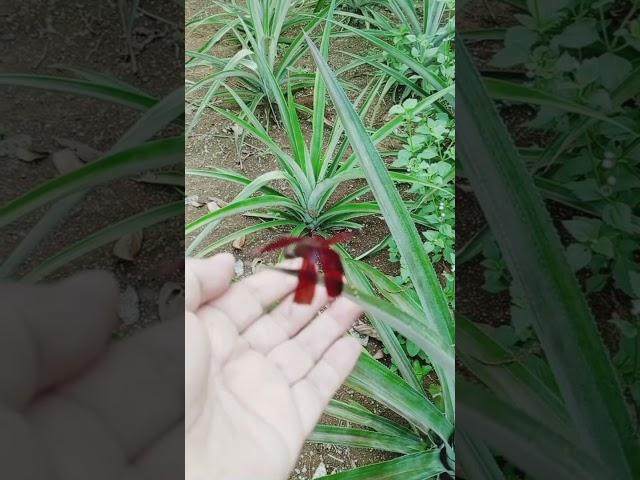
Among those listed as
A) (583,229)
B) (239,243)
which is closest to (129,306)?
(239,243)

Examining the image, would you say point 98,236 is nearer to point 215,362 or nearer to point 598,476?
point 215,362

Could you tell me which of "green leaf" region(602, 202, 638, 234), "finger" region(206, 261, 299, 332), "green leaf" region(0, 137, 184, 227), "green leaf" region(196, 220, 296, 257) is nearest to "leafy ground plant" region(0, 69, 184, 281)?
"green leaf" region(0, 137, 184, 227)

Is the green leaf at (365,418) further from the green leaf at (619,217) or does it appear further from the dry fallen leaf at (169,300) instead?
the green leaf at (619,217)

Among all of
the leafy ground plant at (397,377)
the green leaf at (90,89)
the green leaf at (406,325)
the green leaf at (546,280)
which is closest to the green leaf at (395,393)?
the leafy ground plant at (397,377)

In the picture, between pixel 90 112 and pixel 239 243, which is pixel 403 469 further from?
pixel 90 112

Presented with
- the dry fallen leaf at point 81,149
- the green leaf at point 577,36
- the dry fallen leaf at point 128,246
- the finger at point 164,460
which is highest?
the green leaf at point 577,36

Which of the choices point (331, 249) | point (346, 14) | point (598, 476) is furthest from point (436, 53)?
point (598, 476)
